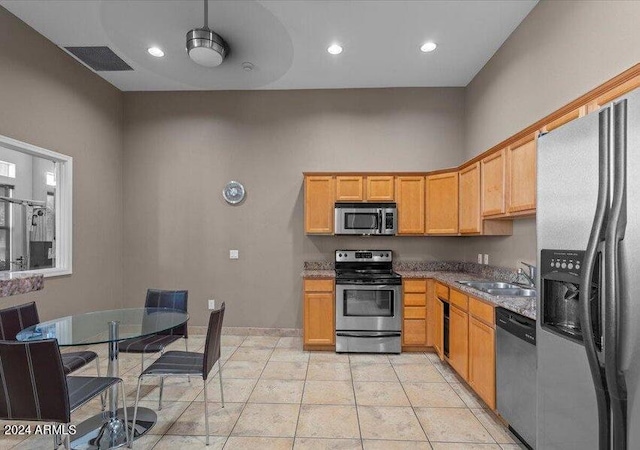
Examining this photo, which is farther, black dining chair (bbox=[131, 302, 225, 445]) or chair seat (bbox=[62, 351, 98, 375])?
chair seat (bbox=[62, 351, 98, 375])

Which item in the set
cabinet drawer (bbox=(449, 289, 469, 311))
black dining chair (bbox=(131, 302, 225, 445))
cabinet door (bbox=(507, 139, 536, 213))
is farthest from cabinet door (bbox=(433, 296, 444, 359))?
black dining chair (bbox=(131, 302, 225, 445))

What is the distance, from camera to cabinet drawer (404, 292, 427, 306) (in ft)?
12.8

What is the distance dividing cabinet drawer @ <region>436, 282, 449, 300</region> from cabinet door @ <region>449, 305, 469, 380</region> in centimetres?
17

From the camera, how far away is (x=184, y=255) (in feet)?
15.2

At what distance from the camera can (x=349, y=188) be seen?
4.21 meters

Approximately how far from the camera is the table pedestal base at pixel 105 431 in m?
2.15

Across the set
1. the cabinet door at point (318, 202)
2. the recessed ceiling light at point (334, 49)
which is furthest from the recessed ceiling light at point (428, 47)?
the cabinet door at point (318, 202)

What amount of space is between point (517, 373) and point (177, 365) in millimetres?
2284

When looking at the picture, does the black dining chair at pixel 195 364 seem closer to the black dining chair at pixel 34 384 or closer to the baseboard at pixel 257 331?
the black dining chair at pixel 34 384

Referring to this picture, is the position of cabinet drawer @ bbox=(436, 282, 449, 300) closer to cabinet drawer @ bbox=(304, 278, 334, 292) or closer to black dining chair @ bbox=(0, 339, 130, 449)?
cabinet drawer @ bbox=(304, 278, 334, 292)

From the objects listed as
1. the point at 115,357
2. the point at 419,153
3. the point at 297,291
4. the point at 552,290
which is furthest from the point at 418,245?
the point at 115,357

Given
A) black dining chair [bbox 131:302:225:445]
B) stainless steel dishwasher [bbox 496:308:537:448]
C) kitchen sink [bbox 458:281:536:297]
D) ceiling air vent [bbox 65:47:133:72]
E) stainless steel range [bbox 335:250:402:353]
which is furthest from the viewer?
stainless steel range [bbox 335:250:402:353]

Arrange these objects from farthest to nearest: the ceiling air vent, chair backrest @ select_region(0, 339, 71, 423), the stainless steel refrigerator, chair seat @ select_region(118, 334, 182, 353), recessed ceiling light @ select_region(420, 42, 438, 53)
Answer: the ceiling air vent < recessed ceiling light @ select_region(420, 42, 438, 53) < chair seat @ select_region(118, 334, 182, 353) < chair backrest @ select_region(0, 339, 71, 423) < the stainless steel refrigerator

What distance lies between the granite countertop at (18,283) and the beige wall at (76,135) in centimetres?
8
